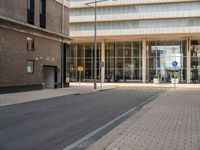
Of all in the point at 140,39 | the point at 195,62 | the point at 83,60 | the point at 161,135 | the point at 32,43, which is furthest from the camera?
the point at 83,60

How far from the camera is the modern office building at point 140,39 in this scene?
2472 inches

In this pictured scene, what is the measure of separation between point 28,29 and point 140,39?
35.6 m

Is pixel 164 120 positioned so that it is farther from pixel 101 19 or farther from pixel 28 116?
pixel 101 19

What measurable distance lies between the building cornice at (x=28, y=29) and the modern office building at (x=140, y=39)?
801 inches

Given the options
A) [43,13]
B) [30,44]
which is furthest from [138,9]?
[30,44]

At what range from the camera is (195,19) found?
6206 centimetres

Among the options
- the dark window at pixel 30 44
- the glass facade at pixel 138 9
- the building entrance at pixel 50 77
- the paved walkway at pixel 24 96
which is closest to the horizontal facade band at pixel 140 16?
the glass facade at pixel 138 9

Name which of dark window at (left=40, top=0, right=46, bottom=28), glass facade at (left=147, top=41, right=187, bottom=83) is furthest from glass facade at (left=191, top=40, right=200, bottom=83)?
dark window at (left=40, top=0, right=46, bottom=28)

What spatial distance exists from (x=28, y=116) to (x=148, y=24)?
49246mm

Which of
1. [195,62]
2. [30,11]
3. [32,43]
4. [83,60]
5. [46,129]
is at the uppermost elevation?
[30,11]

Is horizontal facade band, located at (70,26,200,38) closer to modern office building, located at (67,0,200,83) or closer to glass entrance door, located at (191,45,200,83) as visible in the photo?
modern office building, located at (67,0,200,83)

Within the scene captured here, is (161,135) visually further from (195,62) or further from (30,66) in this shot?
(195,62)

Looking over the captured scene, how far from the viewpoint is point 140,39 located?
68688 mm

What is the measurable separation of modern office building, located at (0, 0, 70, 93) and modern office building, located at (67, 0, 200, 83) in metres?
19.5
